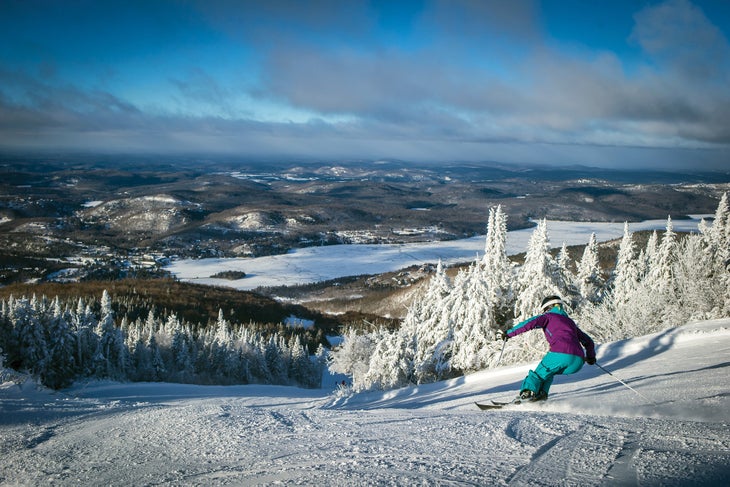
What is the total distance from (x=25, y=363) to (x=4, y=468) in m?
27.5

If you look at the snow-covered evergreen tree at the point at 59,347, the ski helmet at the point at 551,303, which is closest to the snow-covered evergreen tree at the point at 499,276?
the ski helmet at the point at 551,303

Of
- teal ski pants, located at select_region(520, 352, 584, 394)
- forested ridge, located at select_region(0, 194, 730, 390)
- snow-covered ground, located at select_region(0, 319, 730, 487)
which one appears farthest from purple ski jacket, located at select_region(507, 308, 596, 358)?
forested ridge, located at select_region(0, 194, 730, 390)

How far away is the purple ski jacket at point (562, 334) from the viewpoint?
284 inches

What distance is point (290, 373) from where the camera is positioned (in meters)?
61.9

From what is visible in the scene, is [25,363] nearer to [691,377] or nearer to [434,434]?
[434,434]

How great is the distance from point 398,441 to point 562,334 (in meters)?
3.58

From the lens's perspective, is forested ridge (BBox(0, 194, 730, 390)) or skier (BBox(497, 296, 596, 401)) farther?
forested ridge (BBox(0, 194, 730, 390))

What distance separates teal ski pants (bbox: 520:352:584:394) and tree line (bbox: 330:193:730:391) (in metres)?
12.4

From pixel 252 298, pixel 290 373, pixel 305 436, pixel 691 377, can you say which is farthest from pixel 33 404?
pixel 252 298

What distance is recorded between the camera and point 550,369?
755 centimetres

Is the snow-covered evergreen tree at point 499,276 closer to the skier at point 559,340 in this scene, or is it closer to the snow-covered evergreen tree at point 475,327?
the snow-covered evergreen tree at point 475,327

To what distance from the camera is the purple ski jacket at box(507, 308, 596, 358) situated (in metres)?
7.22

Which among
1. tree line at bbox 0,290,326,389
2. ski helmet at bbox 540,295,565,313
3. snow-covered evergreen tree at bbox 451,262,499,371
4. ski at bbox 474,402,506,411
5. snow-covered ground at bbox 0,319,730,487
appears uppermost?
ski helmet at bbox 540,295,565,313

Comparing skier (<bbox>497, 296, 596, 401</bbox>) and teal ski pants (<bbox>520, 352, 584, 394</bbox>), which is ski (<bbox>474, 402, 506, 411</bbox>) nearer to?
teal ski pants (<bbox>520, 352, 584, 394</bbox>)
